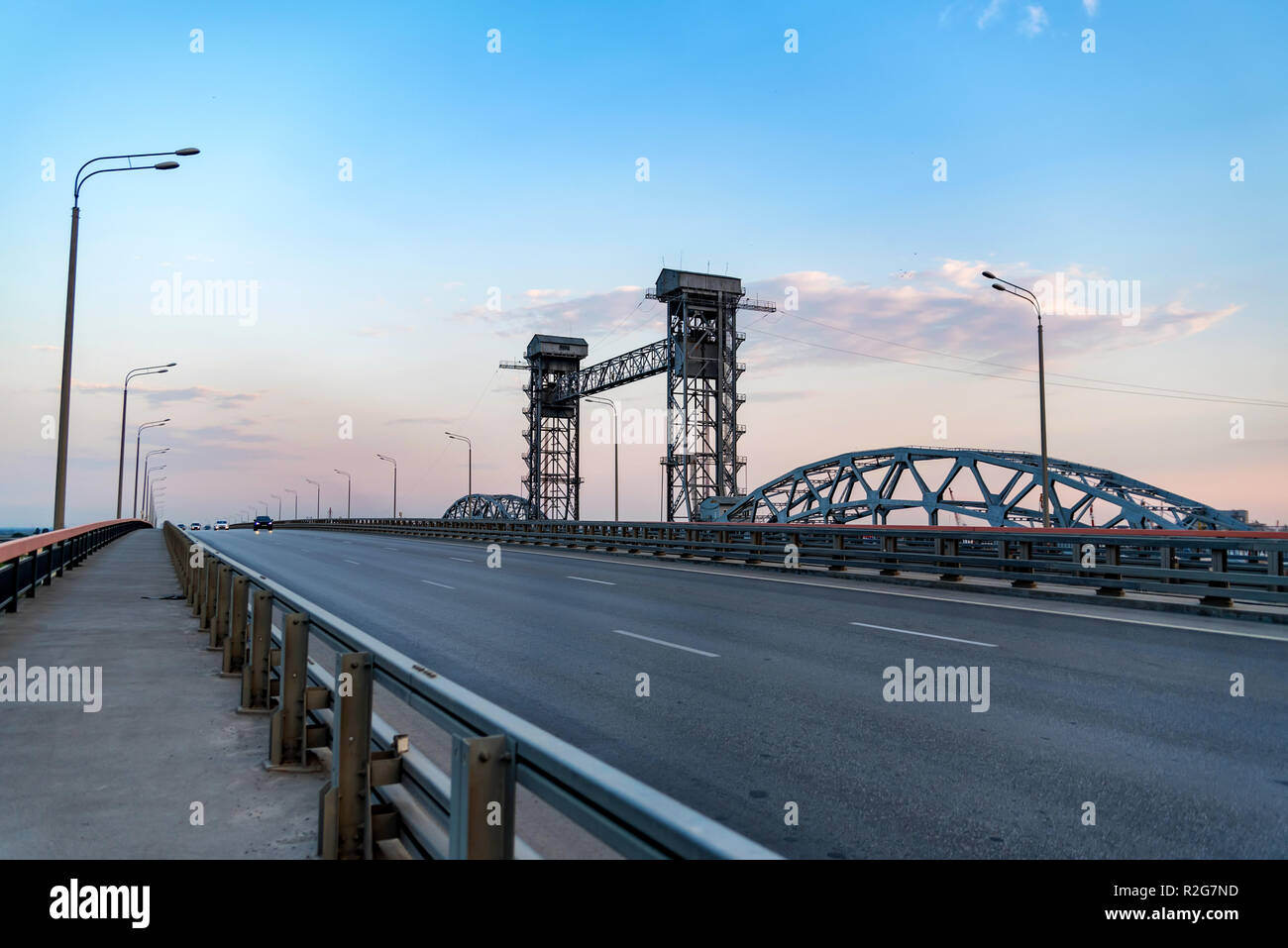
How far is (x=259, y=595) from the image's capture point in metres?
7.66

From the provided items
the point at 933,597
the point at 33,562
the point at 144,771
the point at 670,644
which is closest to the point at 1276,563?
the point at 933,597

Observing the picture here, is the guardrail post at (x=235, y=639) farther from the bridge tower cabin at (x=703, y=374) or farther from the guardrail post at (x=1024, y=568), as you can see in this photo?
the bridge tower cabin at (x=703, y=374)

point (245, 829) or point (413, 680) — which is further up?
point (413, 680)

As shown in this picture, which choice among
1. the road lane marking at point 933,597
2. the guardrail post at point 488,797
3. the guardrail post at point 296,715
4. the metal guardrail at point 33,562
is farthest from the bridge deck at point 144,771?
the road lane marking at point 933,597

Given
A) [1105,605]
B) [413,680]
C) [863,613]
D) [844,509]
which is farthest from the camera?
[844,509]

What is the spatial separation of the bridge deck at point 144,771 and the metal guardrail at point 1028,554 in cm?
1380

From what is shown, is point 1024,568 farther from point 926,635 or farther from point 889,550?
point 926,635

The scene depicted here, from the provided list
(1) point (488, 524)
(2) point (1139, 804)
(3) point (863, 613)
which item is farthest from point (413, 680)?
(1) point (488, 524)

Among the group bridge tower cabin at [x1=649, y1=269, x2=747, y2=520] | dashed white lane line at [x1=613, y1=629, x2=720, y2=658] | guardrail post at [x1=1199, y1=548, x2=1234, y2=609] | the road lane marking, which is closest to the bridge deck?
dashed white lane line at [x1=613, y1=629, x2=720, y2=658]

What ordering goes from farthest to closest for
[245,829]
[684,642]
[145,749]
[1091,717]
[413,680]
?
1. [684,642]
2. [1091,717]
3. [145,749]
4. [245,829]
5. [413,680]

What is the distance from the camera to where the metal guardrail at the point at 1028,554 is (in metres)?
14.2

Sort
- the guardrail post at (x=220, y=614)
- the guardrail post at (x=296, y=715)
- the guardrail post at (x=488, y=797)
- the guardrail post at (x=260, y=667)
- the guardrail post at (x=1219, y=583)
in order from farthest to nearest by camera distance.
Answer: the guardrail post at (x=1219, y=583)
the guardrail post at (x=220, y=614)
the guardrail post at (x=260, y=667)
the guardrail post at (x=296, y=715)
the guardrail post at (x=488, y=797)
